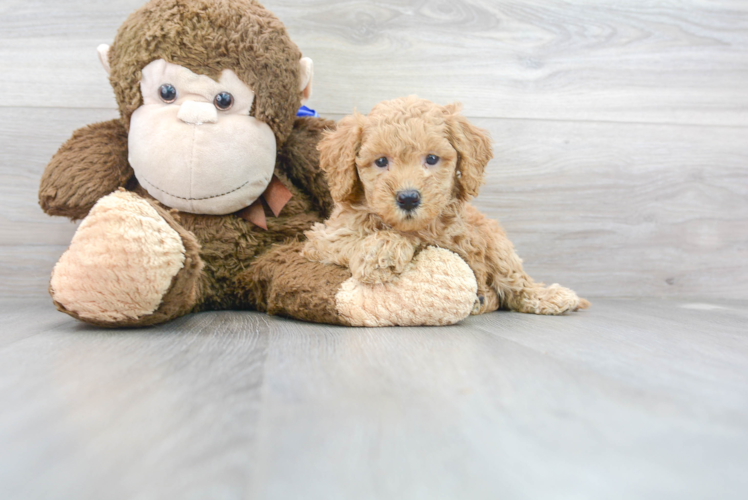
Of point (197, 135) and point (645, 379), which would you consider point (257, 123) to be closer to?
point (197, 135)

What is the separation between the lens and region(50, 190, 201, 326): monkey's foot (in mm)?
714

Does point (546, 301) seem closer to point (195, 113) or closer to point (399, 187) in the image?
point (399, 187)

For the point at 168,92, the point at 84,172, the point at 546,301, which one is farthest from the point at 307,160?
the point at 546,301

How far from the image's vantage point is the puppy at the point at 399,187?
0.81 m

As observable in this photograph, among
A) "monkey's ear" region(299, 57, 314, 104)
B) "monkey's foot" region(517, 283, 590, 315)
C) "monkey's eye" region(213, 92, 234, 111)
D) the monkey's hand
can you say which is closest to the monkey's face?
"monkey's eye" region(213, 92, 234, 111)

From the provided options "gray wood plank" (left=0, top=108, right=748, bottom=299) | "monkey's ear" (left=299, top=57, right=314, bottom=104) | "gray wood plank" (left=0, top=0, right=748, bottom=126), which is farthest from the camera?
"gray wood plank" (left=0, top=108, right=748, bottom=299)

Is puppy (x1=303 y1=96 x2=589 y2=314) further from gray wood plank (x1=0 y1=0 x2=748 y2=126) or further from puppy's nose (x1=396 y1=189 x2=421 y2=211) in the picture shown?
gray wood plank (x1=0 y1=0 x2=748 y2=126)

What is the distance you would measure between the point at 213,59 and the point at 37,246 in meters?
0.66

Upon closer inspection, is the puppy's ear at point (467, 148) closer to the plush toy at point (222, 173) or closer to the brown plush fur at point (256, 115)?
the plush toy at point (222, 173)

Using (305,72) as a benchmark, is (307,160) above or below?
below

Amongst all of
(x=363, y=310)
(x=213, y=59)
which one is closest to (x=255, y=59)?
(x=213, y=59)

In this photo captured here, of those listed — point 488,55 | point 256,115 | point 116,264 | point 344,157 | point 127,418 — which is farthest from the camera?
point 488,55

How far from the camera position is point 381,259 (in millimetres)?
805

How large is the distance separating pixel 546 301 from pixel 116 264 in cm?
74
